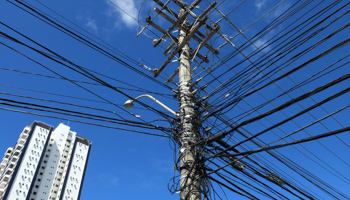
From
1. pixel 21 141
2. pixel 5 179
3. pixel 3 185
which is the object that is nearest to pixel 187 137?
pixel 3 185

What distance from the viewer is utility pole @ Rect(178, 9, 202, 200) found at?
496cm

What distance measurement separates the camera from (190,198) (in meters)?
4.79

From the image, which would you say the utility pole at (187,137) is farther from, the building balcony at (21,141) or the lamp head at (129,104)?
the building balcony at (21,141)

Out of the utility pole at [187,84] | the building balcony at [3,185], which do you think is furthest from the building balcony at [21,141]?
the utility pole at [187,84]

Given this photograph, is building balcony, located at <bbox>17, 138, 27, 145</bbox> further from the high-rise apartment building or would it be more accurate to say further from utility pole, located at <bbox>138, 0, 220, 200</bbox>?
utility pole, located at <bbox>138, 0, 220, 200</bbox>

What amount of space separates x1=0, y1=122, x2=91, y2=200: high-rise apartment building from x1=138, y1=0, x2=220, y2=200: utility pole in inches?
2830

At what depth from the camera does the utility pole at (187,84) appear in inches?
199

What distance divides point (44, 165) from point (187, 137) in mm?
82407

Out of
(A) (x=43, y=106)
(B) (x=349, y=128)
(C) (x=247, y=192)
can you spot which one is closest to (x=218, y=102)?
(C) (x=247, y=192)

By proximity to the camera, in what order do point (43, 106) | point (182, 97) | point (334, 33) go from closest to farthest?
point (334, 33), point (43, 106), point (182, 97)

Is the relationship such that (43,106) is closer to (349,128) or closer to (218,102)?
(218,102)

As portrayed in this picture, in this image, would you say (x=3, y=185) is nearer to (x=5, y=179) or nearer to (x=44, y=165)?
(x=5, y=179)

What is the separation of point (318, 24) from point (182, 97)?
3.28 metres

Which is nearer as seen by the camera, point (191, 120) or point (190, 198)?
point (190, 198)
